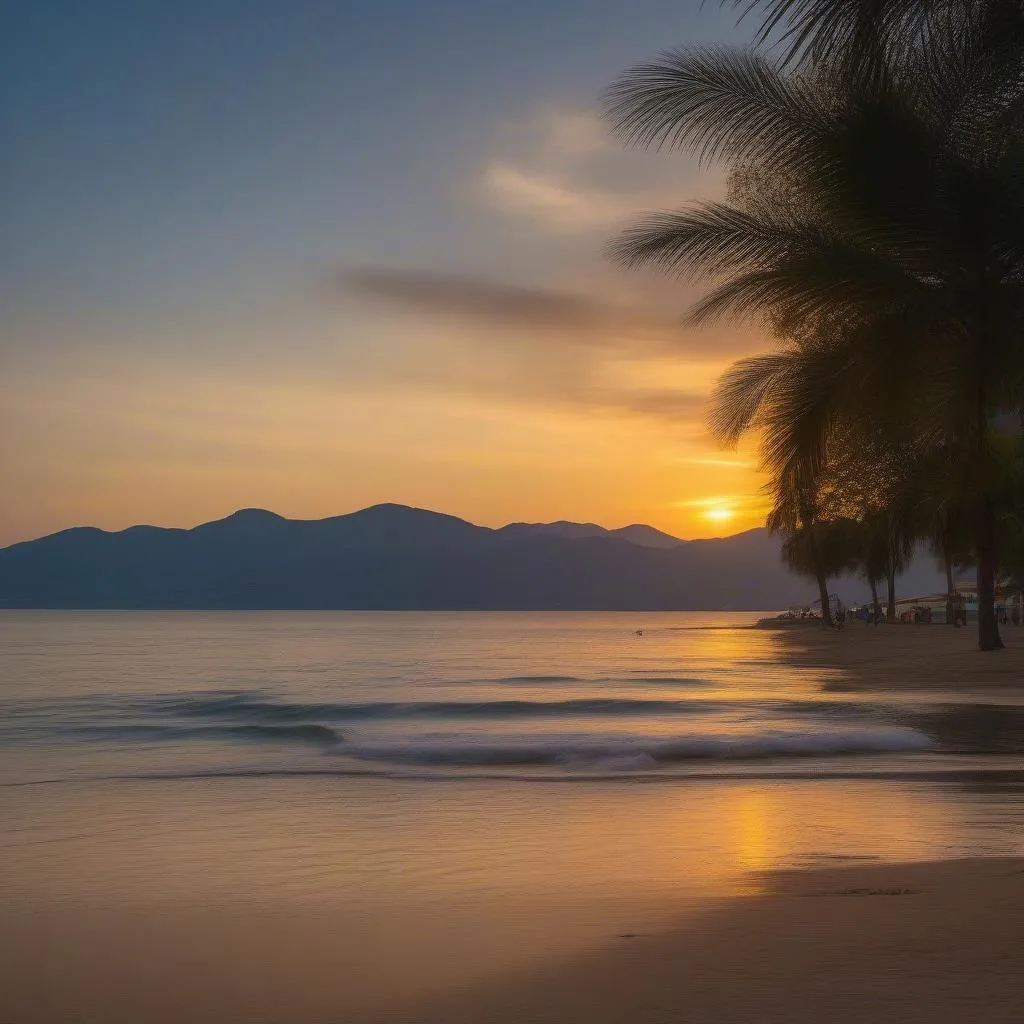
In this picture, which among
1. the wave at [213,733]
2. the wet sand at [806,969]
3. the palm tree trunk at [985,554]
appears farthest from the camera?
the palm tree trunk at [985,554]

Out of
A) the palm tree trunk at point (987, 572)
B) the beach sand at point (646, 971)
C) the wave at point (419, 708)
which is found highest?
the palm tree trunk at point (987, 572)

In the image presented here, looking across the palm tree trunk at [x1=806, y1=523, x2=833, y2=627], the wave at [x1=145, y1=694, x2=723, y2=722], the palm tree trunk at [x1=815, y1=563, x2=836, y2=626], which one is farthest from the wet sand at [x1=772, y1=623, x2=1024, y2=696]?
the palm tree trunk at [x1=815, y1=563, x2=836, y2=626]

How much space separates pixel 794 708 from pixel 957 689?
4.25 m

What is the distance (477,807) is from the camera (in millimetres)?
10203

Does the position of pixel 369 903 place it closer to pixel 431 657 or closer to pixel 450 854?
pixel 450 854

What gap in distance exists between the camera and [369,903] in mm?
6465

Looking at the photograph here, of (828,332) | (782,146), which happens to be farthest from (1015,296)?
(782,146)

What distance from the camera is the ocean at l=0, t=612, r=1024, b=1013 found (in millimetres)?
6441

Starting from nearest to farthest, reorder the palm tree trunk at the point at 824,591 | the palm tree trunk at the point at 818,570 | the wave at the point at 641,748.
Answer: the wave at the point at 641,748, the palm tree trunk at the point at 818,570, the palm tree trunk at the point at 824,591

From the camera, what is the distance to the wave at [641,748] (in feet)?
46.1

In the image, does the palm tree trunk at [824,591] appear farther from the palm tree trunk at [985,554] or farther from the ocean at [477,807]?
the ocean at [477,807]

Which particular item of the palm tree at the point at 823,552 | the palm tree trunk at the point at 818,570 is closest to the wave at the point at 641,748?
the palm tree trunk at the point at 818,570

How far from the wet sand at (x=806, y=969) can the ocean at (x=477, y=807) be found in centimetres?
39

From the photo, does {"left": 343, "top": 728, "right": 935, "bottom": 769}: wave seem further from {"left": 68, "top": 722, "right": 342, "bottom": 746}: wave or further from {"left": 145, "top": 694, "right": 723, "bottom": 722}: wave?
{"left": 145, "top": 694, "right": 723, "bottom": 722}: wave
